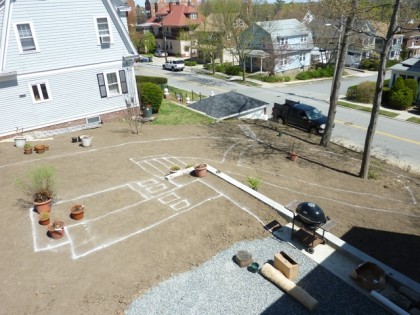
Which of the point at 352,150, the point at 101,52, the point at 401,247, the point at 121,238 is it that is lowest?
the point at 352,150

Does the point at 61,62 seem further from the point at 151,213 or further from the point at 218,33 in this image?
the point at 218,33

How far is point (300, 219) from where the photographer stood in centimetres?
911

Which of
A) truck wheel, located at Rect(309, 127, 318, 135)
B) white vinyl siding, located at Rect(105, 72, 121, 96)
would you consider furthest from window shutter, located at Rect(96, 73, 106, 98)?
truck wheel, located at Rect(309, 127, 318, 135)

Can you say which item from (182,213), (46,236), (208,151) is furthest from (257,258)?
(208,151)

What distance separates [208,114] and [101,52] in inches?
347

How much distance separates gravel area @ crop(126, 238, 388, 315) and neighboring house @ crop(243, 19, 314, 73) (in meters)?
41.3

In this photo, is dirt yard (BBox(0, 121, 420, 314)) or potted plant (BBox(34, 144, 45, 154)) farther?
potted plant (BBox(34, 144, 45, 154))

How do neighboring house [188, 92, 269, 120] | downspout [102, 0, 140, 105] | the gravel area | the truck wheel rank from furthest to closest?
neighboring house [188, 92, 269, 120] → the truck wheel → downspout [102, 0, 140, 105] → the gravel area

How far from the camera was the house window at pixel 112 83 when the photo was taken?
20969 millimetres

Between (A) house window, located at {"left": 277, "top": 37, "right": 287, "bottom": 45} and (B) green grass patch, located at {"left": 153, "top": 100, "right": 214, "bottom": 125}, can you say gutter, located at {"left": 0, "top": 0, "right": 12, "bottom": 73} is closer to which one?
(B) green grass patch, located at {"left": 153, "top": 100, "right": 214, "bottom": 125}

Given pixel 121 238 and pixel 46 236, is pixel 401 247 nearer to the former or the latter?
pixel 121 238

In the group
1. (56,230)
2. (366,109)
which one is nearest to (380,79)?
(56,230)

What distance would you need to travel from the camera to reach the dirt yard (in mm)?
7957

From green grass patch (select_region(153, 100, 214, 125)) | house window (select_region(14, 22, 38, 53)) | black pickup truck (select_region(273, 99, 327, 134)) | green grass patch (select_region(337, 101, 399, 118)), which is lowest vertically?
green grass patch (select_region(337, 101, 399, 118))
